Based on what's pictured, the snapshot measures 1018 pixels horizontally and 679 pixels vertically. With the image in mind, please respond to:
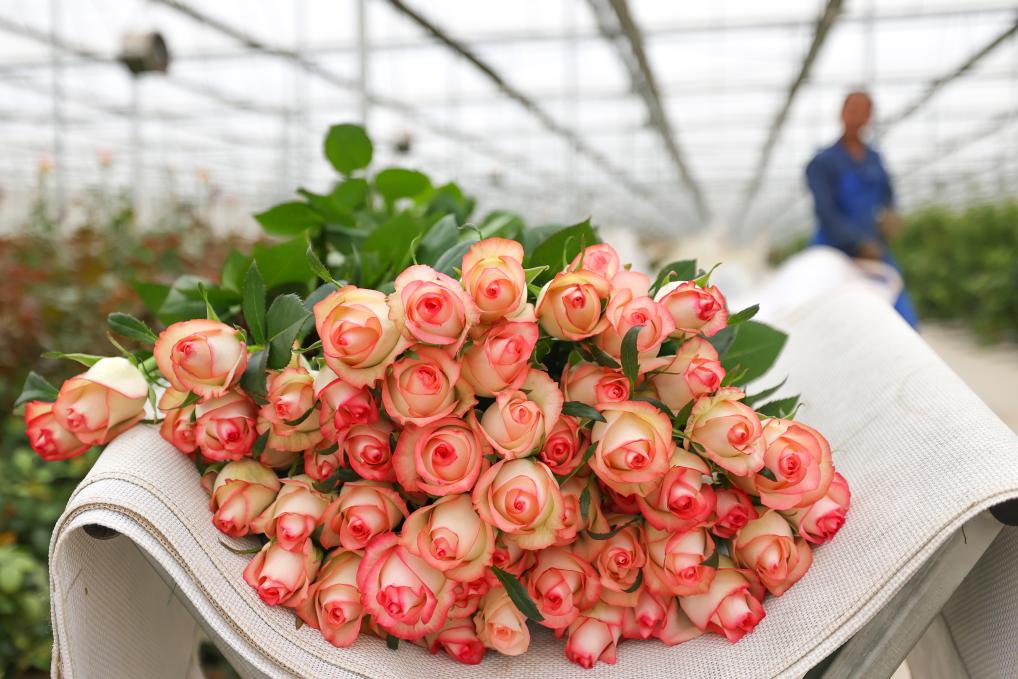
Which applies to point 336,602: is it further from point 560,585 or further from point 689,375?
point 689,375

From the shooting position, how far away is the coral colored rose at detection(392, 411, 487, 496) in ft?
2.54

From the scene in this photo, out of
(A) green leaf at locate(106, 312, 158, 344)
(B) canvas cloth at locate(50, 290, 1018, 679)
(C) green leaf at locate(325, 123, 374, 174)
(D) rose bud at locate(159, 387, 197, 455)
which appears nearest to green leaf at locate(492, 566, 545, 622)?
(B) canvas cloth at locate(50, 290, 1018, 679)

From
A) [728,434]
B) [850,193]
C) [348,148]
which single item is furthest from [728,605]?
[850,193]

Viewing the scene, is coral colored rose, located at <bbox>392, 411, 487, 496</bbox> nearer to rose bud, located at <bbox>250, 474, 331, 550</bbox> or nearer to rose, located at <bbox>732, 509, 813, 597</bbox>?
rose bud, located at <bbox>250, 474, 331, 550</bbox>

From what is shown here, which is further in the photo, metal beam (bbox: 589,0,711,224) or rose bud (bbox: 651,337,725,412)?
metal beam (bbox: 589,0,711,224)

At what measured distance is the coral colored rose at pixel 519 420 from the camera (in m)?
0.77

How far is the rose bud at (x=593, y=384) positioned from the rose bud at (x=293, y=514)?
0.84ft

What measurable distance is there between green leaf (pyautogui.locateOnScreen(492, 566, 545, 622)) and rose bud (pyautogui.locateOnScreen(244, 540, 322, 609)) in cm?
17

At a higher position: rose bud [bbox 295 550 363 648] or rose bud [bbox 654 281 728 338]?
rose bud [bbox 654 281 728 338]

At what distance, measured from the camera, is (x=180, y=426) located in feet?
2.98

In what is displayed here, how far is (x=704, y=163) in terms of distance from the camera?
29.0 m

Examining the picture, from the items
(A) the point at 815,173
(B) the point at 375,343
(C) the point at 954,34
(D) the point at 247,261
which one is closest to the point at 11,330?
(D) the point at 247,261

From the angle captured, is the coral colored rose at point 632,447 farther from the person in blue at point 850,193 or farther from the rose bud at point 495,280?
the person in blue at point 850,193

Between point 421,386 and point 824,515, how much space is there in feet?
1.37
